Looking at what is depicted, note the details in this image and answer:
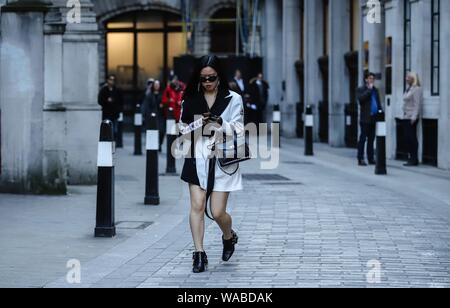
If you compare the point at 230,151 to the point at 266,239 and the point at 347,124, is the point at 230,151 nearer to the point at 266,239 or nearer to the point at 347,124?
the point at 266,239

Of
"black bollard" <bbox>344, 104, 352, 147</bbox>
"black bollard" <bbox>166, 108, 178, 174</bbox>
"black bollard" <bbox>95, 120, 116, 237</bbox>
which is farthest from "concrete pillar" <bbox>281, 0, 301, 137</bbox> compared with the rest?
"black bollard" <bbox>95, 120, 116, 237</bbox>

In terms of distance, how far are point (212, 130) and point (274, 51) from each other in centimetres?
2853

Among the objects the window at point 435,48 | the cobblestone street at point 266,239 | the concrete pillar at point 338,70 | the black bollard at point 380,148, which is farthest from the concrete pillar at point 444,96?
the concrete pillar at point 338,70

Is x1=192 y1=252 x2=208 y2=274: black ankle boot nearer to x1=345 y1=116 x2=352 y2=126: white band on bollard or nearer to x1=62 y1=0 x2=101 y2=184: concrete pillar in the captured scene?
x1=62 y1=0 x2=101 y2=184: concrete pillar

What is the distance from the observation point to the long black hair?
905 centimetres

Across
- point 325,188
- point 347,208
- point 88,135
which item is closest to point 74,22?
point 88,135

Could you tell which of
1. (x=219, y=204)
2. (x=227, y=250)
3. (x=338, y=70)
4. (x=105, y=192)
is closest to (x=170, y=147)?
(x=105, y=192)

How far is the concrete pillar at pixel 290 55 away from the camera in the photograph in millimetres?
34688

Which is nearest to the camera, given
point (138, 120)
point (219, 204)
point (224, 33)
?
point (219, 204)

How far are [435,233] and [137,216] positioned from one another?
3.50 m

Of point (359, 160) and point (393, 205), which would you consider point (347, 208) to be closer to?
point (393, 205)

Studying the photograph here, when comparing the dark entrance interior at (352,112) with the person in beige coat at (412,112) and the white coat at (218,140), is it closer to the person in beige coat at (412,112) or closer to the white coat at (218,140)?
the person in beige coat at (412,112)

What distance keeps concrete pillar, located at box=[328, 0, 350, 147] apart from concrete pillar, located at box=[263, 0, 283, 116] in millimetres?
8371

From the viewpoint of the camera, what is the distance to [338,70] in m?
28.5
